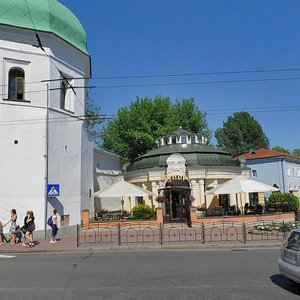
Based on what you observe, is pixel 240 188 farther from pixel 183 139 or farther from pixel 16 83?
pixel 16 83

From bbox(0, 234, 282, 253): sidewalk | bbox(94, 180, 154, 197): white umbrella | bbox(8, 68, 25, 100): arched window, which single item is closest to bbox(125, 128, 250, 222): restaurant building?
bbox(94, 180, 154, 197): white umbrella

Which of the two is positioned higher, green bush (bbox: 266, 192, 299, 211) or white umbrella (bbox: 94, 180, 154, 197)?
white umbrella (bbox: 94, 180, 154, 197)

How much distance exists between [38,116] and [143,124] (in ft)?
81.4

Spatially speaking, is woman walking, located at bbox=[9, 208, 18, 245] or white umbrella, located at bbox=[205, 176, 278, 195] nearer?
woman walking, located at bbox=[9, 208, 18, 245]

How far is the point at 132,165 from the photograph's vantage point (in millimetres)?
34094

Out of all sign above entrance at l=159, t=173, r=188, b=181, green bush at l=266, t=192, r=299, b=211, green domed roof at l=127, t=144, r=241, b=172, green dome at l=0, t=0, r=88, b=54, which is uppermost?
green dome at l=0, t=0, r=88, b=54

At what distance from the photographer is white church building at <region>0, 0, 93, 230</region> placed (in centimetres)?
2066

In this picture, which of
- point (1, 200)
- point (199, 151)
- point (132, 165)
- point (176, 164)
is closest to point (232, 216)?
point (176, 164)

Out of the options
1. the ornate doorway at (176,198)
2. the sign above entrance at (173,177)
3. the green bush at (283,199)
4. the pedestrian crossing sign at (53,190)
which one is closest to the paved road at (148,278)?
the pedestrian crossing sign at (53,190)

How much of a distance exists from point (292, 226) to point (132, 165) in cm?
1649

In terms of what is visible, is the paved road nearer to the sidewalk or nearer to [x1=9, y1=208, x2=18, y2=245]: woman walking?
the sidewalk

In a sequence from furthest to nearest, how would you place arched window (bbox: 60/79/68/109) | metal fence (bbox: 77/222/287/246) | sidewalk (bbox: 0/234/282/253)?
arched window (bbox: 60/79/68/109), metal fence (bbox: 77/222/287/246), sidewalk (bbox: 0/234/282/253)

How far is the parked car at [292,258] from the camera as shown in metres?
7.62

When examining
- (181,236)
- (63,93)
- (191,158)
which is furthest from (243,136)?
(181,236)
